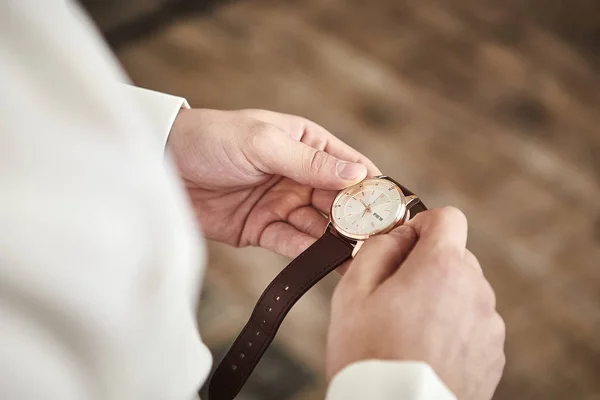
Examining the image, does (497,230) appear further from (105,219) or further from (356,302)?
(105,219)

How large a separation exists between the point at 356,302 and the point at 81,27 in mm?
386

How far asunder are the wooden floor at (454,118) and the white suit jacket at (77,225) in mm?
800

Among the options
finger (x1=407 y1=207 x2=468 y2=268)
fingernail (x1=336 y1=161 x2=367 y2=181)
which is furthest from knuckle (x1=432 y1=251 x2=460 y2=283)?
fingernail (x1=336 y1=161 x2=367 y2=181)

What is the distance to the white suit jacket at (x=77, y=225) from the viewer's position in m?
0.30

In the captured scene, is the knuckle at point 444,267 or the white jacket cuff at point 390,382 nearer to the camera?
the white jacket cuff at point 390,382

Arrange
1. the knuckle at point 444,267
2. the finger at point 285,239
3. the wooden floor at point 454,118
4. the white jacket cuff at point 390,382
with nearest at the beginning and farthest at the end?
the white jacket cuff at point 390,382, the knuckle at point 444,267, the finger at point 285,239, the wooden floor at point 454,118

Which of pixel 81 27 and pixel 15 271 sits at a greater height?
pixel 81 27

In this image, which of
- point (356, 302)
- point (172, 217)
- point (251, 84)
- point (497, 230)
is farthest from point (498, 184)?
point (172, 217)

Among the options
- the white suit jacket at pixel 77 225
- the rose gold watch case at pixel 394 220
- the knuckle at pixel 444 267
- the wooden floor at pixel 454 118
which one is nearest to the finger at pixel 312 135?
the rose gold watch case at pixel 394 220

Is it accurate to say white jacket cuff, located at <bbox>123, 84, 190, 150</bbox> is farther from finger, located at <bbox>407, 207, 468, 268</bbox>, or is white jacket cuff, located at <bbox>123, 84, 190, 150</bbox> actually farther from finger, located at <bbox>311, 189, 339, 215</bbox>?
finger, located at <bbox>407, 207, 468, 268</bbox>

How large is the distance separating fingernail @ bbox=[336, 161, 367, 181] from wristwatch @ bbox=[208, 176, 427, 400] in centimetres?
2

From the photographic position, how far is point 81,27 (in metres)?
0.32

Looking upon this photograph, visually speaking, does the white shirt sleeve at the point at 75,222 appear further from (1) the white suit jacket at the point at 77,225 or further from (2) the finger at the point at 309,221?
(2) the finger at the point at 309,221

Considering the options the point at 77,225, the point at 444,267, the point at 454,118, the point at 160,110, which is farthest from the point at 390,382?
the point at 454,118
